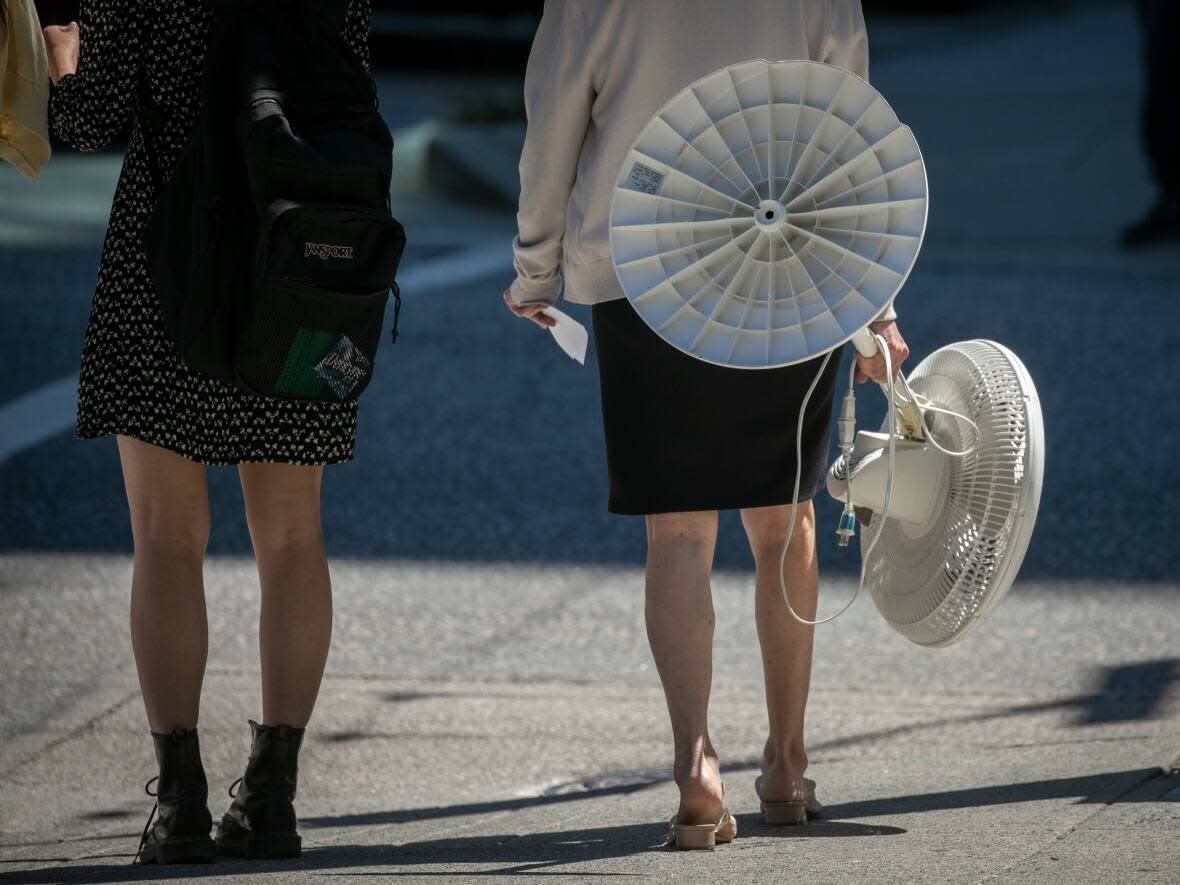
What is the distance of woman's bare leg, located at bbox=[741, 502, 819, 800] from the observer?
146 inches

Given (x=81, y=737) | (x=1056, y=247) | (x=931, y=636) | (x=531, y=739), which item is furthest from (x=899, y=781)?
(x=1056, y=247)

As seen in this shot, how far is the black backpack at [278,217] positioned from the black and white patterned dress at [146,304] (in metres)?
0.12

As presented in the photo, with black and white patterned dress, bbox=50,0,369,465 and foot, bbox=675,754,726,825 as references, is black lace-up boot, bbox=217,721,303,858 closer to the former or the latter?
black and white patterned dress, bbox=50,0,369,465

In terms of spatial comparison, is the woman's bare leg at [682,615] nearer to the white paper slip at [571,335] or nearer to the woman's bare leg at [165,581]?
the white paper slip at [571,335]

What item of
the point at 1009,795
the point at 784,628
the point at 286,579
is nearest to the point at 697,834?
the point at 784,628

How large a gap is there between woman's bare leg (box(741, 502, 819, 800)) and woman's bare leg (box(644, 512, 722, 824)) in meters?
0.15

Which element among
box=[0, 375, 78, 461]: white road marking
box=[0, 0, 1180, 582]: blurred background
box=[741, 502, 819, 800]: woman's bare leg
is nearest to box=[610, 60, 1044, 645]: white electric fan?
box=[741, 502, 819, 800]: woman's bare leg

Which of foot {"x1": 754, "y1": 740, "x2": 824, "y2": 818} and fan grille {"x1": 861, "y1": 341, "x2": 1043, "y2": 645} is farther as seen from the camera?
foot {"x1": 754, "y1": 740, "x2": 824, "y2": 818}

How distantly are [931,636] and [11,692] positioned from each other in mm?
2661

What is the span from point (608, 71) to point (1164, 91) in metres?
7.95

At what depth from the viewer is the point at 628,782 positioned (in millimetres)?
4539

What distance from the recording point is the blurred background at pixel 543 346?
6426 mm

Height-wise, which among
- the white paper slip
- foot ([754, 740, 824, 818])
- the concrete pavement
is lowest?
the concrete pavement

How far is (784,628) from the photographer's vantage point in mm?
3738
